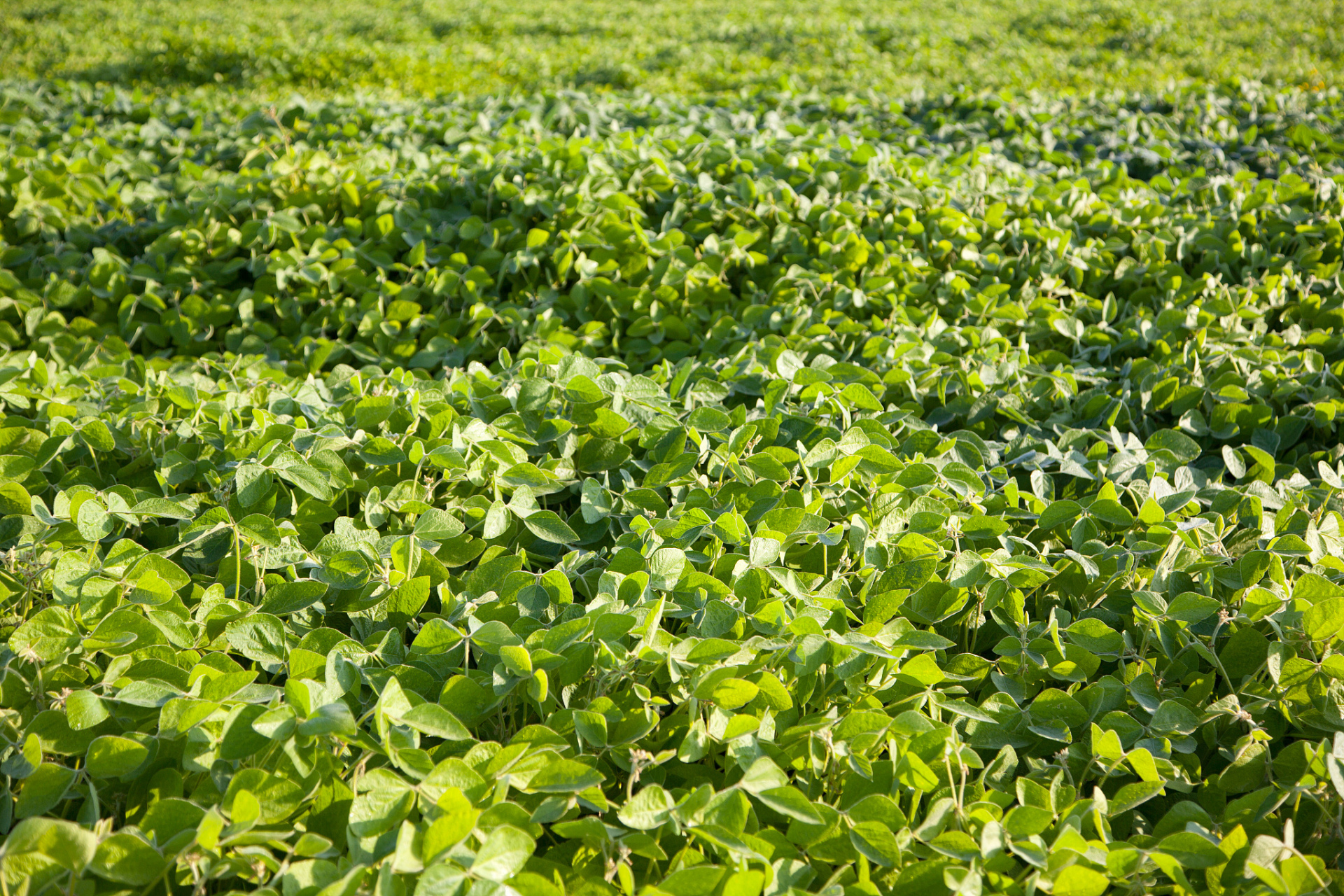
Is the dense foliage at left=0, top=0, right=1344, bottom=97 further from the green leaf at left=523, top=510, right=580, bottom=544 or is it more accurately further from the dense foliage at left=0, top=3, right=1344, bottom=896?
the green leaf at left=523, top=510, right=580, bottom=544

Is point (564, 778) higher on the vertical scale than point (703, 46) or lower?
lower

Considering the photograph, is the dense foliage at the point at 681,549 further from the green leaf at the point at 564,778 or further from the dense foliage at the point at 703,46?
the dense foliage at the point at 703,46

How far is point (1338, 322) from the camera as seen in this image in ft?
7.73

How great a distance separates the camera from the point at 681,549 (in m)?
1.34

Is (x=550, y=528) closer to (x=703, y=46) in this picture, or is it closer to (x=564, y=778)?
(x=564, y=778)

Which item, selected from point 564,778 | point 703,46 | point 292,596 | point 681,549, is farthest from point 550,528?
point 703,46

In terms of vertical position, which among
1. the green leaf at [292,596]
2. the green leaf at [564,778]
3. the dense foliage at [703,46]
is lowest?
the green leaf at [564,778]

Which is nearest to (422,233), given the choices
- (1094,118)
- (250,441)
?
(250,441)

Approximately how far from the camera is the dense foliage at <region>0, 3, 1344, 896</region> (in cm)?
98

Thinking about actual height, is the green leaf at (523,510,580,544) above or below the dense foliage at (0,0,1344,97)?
below

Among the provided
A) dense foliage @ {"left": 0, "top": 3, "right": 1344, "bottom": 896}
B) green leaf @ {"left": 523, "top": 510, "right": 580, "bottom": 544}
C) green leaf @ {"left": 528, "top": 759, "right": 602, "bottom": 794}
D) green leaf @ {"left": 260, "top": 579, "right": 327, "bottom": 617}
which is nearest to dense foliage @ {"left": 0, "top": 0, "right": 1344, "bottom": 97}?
dense foliage @ {"left": 0, "top": 3, "right": 1344, "bottom": 896}

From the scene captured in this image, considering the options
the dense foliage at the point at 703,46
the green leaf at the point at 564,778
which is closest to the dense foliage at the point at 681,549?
the green leaf at the point at 564,778

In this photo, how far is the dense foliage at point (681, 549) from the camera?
98 centimetres

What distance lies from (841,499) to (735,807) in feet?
2.18
